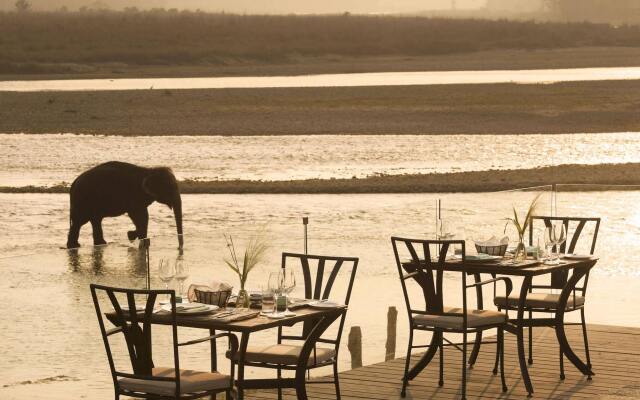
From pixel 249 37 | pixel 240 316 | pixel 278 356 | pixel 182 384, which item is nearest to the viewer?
pixel 182 384

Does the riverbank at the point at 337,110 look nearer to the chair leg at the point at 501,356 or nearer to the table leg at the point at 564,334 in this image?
the table leg at the point at 564,334

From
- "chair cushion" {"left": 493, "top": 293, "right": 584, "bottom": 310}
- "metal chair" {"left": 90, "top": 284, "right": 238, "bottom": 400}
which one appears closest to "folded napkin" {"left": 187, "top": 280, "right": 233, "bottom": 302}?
"metal chair" {"left": 90, "top": 284, "right": 238, "bottom": 400}

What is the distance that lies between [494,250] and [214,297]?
7.54ft

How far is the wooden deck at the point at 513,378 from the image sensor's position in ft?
29.1

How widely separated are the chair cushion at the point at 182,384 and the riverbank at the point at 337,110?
28.9m

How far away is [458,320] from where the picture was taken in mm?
8734

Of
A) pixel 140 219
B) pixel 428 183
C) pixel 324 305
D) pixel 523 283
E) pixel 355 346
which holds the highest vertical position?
pixel 324 305

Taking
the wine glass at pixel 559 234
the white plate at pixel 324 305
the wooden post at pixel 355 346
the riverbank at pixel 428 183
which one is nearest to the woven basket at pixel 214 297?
the white plate at pixel 324 305

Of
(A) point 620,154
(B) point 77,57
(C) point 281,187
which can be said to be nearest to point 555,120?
(A) point 620,154

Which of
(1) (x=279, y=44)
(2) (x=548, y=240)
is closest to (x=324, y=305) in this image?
(2) (x=548, y=240)

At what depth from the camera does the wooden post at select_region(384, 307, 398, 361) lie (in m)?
10.6

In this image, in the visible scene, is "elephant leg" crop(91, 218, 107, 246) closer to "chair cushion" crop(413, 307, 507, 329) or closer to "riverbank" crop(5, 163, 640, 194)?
"riverbank" crop(5, 163, 640, 194)

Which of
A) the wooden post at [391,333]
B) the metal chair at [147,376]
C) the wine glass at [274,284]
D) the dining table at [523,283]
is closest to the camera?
the metal chair at [147,376]

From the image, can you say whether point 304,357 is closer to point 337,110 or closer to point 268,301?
point 268,301
